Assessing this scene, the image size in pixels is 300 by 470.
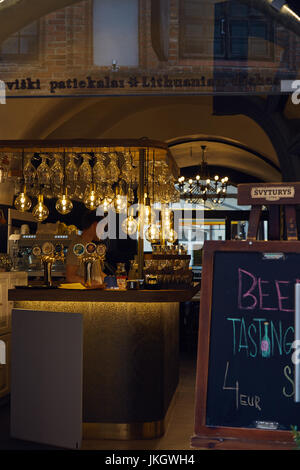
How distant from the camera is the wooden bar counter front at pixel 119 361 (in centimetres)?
498

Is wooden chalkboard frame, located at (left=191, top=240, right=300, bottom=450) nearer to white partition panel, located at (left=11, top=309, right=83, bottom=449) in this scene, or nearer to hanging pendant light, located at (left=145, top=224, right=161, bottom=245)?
white partition panel, located at (left=11, top=309, right=83, bottom=449)

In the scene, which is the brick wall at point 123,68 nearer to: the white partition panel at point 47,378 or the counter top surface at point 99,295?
the counter top surface at point 99,295

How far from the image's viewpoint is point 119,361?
503cm

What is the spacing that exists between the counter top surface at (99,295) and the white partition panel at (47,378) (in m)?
0.16

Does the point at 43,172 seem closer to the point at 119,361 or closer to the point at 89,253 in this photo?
the point at 89,253

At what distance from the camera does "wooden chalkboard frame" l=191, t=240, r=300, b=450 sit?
2.27 m

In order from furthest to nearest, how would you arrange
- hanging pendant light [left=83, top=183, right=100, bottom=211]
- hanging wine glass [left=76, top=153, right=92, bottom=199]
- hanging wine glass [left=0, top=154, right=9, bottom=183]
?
hanging pendant light [left=83, top=183, right=100, bottom=211], hanging wine glass [left=0, top=154, right=9, bottom=183], hanging wine glass [left=76, top=153, right=92, bottom=199]

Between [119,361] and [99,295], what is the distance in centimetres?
61

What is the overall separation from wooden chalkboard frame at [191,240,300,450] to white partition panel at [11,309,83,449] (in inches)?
93.5

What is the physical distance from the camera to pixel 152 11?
5.25 meters

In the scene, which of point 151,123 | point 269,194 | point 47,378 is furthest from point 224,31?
point 151,123

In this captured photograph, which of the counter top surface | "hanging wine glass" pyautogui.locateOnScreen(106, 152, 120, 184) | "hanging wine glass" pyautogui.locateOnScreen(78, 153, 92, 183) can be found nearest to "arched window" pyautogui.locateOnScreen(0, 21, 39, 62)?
"hanging wine glass" pyautogui.locateOnScreen(78, 153, 92, 183)

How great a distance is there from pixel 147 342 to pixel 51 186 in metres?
2.58
